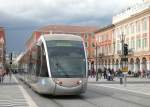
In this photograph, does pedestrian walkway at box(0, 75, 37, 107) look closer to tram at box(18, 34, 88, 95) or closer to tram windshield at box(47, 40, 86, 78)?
tram at box(18, 34, 88, 95)

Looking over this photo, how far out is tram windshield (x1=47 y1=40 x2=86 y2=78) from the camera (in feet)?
79.6

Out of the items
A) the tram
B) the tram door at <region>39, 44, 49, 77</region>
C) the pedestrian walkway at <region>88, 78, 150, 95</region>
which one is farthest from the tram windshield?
the pedestrian walkway at <region>88, 78, 150, 95</region>

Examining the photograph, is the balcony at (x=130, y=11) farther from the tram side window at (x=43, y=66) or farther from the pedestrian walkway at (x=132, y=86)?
the tram side window at (x=43, y=66)

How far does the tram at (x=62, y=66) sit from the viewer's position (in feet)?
78.7

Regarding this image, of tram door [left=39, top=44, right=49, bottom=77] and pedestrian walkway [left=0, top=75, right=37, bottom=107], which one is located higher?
tram door [left=39, top=44, right=49, bottom=77]

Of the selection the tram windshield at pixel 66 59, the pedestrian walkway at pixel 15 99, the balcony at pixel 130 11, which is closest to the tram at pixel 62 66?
the tram windshield at pixel 66 59

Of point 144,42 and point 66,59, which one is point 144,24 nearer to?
point 144,42

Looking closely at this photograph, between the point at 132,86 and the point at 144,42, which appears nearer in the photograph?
the point at 132,86

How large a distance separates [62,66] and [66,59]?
18.4 inches

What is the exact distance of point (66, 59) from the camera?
24609mm


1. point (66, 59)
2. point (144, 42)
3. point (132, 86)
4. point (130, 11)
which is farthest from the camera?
point (130, 11)

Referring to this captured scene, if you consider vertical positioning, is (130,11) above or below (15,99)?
above

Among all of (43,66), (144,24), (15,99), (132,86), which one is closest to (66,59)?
(43,66)

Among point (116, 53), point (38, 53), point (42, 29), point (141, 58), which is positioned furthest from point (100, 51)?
point (38, 53)
